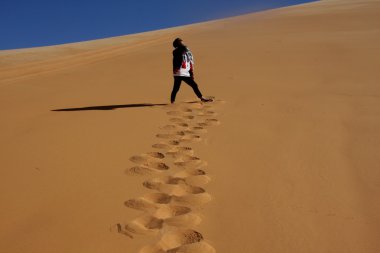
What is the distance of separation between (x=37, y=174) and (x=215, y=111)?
9.34ft

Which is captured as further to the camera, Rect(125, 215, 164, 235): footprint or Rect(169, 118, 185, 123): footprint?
Rect(169, 118, 185, 123): footprint

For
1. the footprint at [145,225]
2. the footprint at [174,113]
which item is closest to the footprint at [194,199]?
the footprint at [145,225]

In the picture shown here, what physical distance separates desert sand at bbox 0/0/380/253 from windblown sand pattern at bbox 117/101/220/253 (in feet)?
0.03

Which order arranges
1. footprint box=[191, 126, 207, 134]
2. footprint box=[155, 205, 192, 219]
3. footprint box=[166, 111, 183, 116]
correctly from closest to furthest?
1. footprint box=[155, 205, 192, 219]
2. footprint box=[191, 126, 207, 134]
3. footprint box=[166, 111, 183, 116]

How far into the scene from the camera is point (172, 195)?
2.88m

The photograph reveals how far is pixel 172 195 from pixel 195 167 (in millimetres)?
632

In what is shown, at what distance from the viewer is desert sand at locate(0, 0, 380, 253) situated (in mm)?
2404

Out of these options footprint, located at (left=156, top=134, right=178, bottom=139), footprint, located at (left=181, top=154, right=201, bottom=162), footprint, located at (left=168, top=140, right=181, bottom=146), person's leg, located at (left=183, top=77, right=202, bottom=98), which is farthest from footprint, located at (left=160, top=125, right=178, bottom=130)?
person's leg, located at (left=183, top=77, right=202, bottom=98)

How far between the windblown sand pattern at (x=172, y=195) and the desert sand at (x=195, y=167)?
0.03 feet

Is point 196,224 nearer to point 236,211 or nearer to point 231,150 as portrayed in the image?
point 236,211

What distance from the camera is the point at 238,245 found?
7.59 feet

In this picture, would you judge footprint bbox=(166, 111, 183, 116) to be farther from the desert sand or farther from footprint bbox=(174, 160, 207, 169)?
footprint bbox=(174, 160, 207, 169)

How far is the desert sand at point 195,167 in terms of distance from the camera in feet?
7.89

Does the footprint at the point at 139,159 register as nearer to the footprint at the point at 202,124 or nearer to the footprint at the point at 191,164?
the footprint at the point at 191,164
